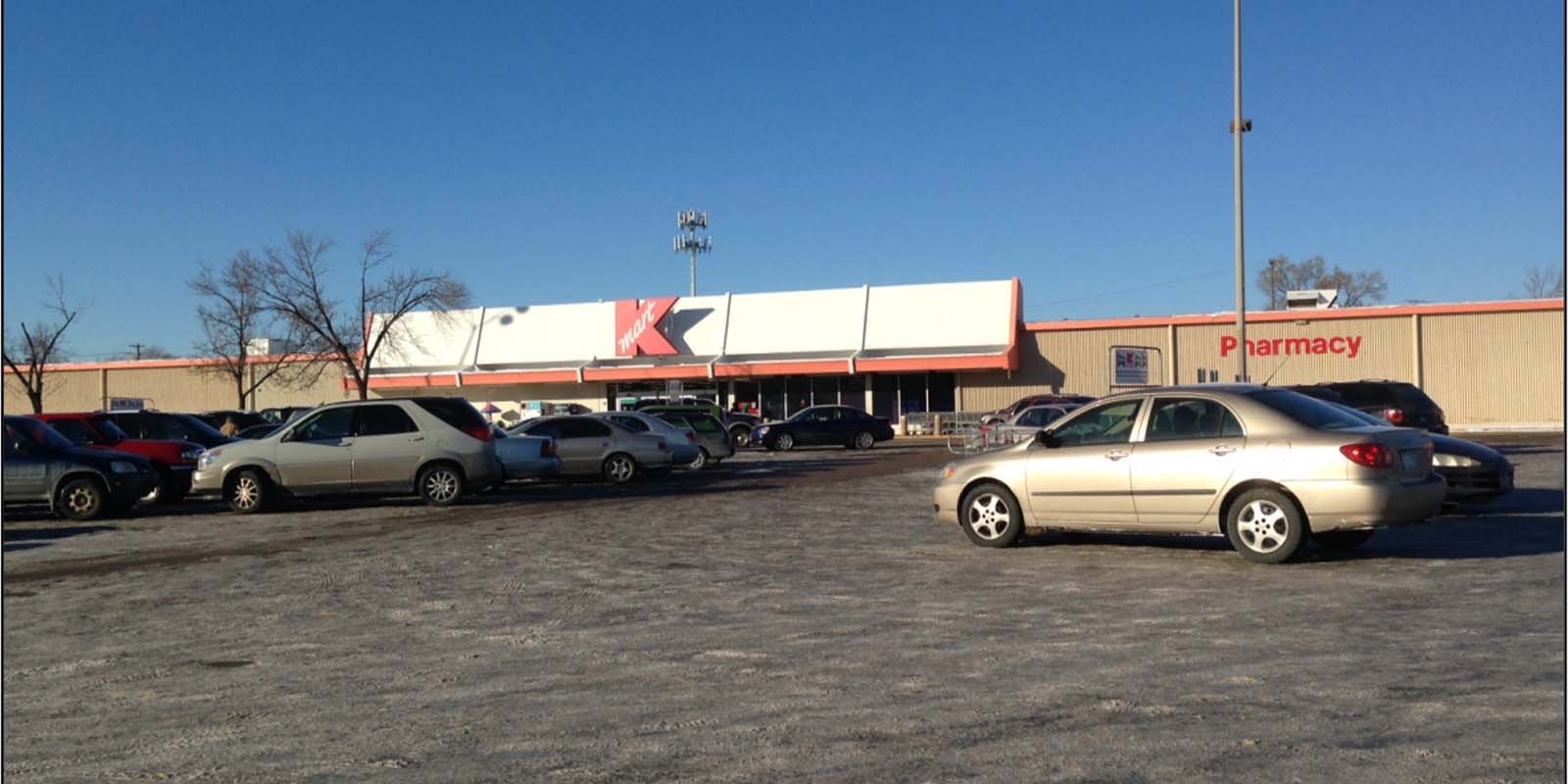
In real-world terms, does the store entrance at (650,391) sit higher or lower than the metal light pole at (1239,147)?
lower

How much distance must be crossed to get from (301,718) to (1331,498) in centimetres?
790

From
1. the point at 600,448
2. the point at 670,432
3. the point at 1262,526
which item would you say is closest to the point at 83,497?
the point at 600,448

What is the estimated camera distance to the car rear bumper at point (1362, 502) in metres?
10.6

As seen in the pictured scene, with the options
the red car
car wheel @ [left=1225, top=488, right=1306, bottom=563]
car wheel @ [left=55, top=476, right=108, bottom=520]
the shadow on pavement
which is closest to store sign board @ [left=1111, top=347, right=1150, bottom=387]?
the red car

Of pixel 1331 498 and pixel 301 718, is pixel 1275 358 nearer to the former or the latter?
pixel 1331 498

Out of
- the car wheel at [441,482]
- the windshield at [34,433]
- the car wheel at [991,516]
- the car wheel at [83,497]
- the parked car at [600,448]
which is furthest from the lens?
the parked car at [600,448]

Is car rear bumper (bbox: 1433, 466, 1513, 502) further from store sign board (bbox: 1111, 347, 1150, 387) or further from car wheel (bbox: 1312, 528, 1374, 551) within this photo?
store sign board (bbox: 1111, 347, 1150, 387)

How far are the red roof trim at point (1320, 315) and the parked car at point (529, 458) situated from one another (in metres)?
32.5

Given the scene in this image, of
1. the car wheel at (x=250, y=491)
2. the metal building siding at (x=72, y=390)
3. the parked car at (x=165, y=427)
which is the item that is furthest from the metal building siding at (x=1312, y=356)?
the metal building siding at (x=72, y=390)

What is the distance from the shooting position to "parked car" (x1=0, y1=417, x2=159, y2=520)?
60.6 feet

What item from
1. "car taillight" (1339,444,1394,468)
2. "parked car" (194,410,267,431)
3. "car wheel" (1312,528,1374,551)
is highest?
"parked car" (194,410,267,431)

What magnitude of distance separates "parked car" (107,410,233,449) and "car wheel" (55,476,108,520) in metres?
3.72

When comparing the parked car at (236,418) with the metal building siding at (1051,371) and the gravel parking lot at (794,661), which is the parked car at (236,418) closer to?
the gravel parking lot at (794,661)

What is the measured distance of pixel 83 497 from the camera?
18.7 meters
